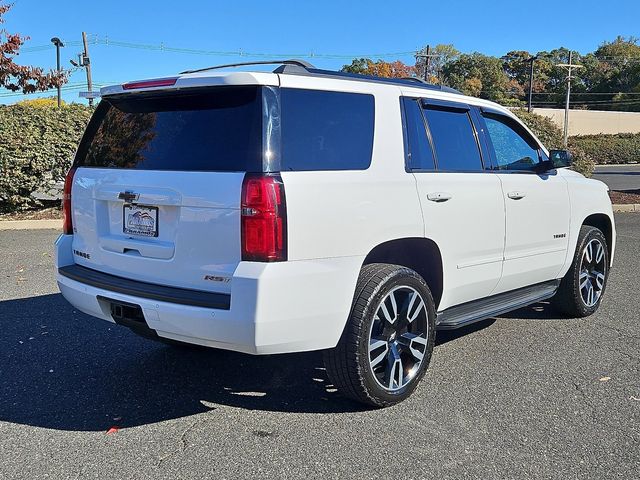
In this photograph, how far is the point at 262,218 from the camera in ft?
10.2

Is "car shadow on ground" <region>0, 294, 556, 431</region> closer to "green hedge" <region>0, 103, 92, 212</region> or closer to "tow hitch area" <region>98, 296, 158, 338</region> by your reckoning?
"tow hitch area" <region>98, 296, 158, 338</region>

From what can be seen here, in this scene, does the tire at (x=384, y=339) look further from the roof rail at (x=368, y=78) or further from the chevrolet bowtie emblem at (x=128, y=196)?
the chevrolet bowtie emblem at (x=128, y=196)

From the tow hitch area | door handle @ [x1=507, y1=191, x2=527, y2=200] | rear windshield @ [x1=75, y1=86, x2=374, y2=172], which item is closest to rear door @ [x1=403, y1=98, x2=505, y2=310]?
door handle @ [x1=507, y1=191, x2=527, y2=200]

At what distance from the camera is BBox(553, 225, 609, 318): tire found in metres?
5.61

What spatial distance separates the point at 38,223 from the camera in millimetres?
11016

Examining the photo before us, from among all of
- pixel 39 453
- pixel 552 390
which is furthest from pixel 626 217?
pixel 39 453

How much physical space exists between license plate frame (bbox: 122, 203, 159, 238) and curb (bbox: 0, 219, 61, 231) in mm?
8027

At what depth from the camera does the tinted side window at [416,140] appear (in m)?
3.97

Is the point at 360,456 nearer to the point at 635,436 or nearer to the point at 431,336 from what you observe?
the point at 431,336

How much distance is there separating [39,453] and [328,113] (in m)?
2.38

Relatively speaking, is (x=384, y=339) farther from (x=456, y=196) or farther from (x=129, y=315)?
(x=129, y=315)

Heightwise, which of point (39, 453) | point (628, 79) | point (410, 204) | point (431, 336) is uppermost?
point (628, 79)

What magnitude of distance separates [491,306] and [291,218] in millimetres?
2055

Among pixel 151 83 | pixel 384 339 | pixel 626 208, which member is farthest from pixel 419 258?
pixel 626 208
